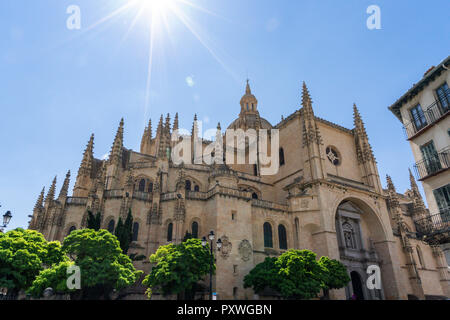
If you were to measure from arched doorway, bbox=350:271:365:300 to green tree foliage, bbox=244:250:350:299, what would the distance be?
805 cm

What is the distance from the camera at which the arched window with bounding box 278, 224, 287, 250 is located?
28.1 m

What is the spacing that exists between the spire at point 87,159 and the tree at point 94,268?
15.0m

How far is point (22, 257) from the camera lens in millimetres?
16453

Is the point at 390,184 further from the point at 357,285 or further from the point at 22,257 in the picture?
the point at 22,257

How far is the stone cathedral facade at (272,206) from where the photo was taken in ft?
82.7

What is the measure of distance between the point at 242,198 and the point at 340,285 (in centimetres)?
993

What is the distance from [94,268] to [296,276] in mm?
12542

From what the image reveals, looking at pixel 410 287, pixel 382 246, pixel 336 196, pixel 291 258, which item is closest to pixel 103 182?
pixel 291 258

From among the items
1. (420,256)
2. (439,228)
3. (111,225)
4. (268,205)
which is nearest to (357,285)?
(268,205)

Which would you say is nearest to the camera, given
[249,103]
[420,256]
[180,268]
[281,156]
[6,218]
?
[6,218]

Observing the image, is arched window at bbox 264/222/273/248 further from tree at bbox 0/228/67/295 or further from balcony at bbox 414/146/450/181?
tree at bbox 0/228/67/295

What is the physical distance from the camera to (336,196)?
1182 inches

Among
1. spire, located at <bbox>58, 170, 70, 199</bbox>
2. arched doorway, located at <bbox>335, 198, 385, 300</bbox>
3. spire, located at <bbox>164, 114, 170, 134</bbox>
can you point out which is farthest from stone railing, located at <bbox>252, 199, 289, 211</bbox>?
spire, located at <bbox>58, 170, 70, 199</bbox>

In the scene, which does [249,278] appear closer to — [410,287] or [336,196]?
[336,196]
